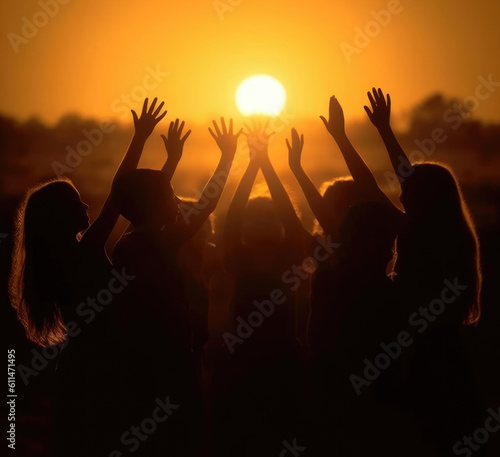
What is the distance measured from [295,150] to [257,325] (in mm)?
1381

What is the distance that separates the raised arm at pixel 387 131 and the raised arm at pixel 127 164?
4.38 feet

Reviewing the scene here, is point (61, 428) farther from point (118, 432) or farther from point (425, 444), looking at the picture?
point (425, 444)

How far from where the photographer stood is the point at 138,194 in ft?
10.0

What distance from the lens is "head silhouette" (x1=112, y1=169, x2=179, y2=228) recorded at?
3055mm

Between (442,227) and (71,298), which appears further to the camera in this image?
(442,227)

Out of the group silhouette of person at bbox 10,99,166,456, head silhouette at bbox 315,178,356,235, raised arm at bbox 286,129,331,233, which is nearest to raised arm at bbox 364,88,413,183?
head silhouette at bbox 315,178,356,235

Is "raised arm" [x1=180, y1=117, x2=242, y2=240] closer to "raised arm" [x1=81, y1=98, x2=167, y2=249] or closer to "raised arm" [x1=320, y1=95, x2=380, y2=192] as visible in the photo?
"raised arm" [x1=81, y1=98, x2=167, y2=249]

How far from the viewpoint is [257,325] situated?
3184 millimetres

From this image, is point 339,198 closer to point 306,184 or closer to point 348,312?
point 306,184

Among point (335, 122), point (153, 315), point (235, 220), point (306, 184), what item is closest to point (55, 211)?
point (153, 315)

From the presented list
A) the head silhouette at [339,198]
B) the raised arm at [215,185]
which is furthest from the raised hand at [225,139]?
the head silhouette at [339,198]

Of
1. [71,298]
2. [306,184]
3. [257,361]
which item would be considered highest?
[306,184]

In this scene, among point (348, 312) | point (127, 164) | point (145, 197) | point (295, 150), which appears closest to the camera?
point (145, 197)

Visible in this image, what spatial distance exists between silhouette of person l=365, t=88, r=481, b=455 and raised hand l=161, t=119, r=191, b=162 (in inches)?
54.8
